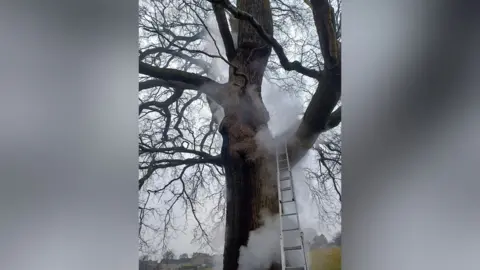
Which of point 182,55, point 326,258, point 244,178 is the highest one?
point 182,55

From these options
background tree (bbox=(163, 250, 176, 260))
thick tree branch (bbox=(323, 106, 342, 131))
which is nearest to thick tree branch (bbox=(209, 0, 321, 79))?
thick tree branch (bbox=(323, 106, 342, 131))

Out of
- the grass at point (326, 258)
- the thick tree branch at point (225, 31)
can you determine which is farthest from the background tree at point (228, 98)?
the grass at point (326, 258)

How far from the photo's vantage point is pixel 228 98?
190 cm

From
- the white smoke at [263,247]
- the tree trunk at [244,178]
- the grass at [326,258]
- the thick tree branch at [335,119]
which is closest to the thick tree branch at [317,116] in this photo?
the thick tree branch at [335,119]

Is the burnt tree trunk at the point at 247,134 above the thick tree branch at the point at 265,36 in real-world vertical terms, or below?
below

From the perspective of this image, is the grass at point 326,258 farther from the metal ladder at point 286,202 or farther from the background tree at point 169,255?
the background tree at point 169,255

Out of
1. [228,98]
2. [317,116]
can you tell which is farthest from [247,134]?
[317,116]

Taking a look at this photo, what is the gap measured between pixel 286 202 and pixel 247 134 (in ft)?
1.07

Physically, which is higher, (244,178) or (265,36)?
(265,36)

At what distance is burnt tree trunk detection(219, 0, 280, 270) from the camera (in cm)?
189

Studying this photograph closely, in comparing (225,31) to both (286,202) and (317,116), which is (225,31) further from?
(286,202)

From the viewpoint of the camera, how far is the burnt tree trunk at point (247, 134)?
1.89 meters

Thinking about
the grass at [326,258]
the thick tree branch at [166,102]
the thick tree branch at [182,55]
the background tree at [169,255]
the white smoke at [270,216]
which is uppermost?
the thick tree branch at [182,55]
